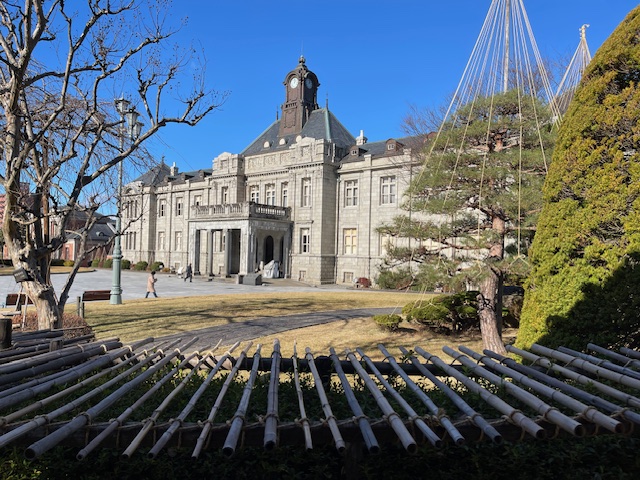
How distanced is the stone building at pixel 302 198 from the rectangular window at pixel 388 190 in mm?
78

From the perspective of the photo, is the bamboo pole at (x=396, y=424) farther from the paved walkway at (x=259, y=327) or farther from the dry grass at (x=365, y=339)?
the paved walkway at (x=259, y=327)

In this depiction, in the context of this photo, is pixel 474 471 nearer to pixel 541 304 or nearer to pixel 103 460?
pixel 103 460

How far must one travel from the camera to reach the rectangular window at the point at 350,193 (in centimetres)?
3756

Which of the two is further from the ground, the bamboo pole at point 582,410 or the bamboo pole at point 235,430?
the bamboo pole at point 582,410

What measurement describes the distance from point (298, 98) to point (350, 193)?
12.5 m

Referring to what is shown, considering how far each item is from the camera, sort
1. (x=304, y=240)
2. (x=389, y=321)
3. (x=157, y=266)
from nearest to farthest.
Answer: (x=389, y=321)
(x=304, y=240)
(x=157, y=266)

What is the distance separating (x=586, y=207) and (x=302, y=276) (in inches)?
1261

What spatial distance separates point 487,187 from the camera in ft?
37.6

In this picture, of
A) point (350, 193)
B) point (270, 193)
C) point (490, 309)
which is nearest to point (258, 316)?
point (490, 309)

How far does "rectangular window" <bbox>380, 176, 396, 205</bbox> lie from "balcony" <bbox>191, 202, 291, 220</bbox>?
8413 millimetres

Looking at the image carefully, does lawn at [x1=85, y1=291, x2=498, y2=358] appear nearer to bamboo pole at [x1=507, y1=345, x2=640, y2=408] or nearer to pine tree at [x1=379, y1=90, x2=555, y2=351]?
pine tree at [x1=379, y1=90, x2=555, y2=351]

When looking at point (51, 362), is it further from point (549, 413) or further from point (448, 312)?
point (448, 312)

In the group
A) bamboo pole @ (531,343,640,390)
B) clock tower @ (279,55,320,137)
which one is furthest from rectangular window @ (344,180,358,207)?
bamboo pole @ (531,343,640,390)

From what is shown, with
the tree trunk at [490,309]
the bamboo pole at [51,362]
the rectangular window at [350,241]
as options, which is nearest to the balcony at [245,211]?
the rectangular window at [350,241]
